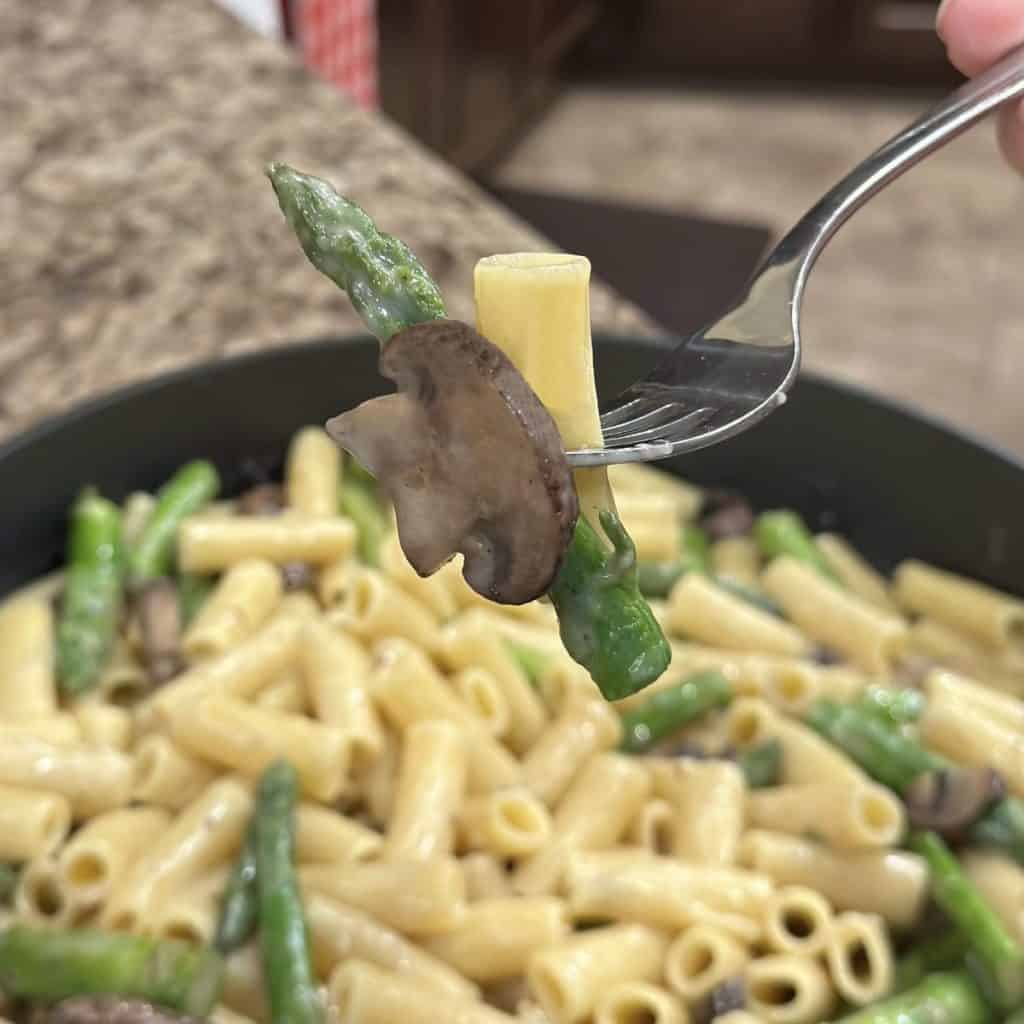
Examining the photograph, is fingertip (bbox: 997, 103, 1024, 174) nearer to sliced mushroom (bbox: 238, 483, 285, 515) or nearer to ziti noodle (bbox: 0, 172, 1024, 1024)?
ziti noodle (bbox: 0, 172, 1024, 1024)

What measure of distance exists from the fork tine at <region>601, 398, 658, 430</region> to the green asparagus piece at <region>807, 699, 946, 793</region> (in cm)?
69

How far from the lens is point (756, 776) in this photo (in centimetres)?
159

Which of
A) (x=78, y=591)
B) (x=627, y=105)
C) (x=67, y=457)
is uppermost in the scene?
(x=67, y=457)

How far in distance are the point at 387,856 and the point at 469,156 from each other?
14.2ft

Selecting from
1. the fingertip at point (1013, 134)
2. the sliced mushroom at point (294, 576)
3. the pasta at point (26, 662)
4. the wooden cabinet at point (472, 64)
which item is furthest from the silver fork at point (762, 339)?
the wooden cabinet at point (472, 64)

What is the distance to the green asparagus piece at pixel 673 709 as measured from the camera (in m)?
1.62

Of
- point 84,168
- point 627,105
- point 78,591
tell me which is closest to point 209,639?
point 78,591

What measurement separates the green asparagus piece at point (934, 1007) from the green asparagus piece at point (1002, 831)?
0.65 feet

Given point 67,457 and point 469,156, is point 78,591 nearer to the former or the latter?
point 67,457

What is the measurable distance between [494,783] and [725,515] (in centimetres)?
62

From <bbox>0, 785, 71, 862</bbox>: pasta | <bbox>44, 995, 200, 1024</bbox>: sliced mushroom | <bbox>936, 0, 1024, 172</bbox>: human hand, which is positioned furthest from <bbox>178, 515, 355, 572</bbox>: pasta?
<bbox>936, 0, 1024, 172</bbox>: human hand

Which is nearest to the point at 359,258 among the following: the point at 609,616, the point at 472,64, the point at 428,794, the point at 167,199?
the point at 609,616

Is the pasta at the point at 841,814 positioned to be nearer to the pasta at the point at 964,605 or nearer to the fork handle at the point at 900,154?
the pasta at the point at 964,605

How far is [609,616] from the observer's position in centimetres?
91
